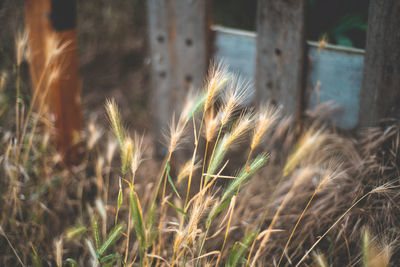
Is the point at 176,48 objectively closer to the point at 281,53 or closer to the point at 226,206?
the point at 281,53

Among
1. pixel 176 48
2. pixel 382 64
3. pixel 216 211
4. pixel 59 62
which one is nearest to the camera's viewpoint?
pixel 216 211

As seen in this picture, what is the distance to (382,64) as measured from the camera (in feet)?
5.38

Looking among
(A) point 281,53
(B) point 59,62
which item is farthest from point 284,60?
(B) point 59,62

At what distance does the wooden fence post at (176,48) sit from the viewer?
2301mm

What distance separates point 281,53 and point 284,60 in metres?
0.04

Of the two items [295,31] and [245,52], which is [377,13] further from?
[245,52]

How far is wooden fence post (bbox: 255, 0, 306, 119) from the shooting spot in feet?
6.22

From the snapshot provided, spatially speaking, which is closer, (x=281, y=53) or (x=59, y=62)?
(x=281, y=53)

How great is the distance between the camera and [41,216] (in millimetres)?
1698

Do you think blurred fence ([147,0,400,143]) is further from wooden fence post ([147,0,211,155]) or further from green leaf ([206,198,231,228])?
green leaf ([206,198,231,228])

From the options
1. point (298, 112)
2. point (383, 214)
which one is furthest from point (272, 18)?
point (383, 214)

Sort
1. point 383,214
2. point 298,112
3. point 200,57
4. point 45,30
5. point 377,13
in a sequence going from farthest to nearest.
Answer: point 200,57 < point 45,30 < point 298,112 < point 377,13 < point 383,214

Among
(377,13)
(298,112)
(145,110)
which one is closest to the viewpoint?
(377,13)

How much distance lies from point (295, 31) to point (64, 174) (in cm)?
140
